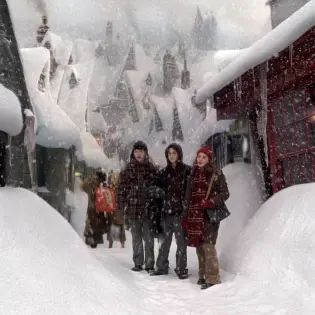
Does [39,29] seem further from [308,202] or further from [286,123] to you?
[308,202]

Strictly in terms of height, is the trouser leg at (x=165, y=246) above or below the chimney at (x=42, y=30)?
below

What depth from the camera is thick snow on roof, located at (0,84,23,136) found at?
4.64 metres

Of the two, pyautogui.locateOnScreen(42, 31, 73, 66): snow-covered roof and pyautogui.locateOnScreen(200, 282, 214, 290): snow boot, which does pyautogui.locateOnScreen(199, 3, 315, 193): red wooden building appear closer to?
pyautogui.locateOnScreen(200, 282, 214, 290): snow boot

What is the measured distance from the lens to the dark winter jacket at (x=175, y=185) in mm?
6551

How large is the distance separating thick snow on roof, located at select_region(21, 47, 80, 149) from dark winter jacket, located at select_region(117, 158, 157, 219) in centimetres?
601

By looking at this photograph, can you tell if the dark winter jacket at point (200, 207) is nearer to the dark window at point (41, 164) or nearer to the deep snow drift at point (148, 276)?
the deep snow drift at point (148, 276)

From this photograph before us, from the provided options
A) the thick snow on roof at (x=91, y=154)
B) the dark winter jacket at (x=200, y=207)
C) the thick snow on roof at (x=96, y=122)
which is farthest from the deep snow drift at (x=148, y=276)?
the thick snow on roof at (x=96, y=122)

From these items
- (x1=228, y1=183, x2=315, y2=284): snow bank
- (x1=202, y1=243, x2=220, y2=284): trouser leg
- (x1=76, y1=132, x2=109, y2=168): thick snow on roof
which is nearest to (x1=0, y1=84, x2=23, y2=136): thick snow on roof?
(x1=202, y1=243, x2=220, y2=284): trouser leg

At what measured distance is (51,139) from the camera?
1361 cm

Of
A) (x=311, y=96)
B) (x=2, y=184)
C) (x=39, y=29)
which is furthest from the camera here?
(x=39, y=29)

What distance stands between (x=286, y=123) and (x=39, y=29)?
48.3 ft

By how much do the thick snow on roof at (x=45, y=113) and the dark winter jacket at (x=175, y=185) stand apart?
6.55 m

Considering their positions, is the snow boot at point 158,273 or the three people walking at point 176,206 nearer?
the three people walking at point 176,206

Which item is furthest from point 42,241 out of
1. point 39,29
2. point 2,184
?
point 39,29
